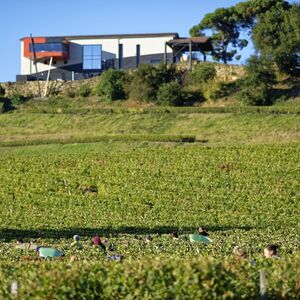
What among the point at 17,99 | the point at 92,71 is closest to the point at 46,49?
the point at 92,71

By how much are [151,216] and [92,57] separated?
54868mm

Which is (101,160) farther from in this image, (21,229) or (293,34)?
(293,34)

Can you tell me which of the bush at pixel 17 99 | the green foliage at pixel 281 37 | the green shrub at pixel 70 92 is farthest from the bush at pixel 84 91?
the green foliage at pixel 281 37

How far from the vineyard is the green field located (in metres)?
0.03

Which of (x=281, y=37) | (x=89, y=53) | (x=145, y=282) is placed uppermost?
(x=281, y=37)

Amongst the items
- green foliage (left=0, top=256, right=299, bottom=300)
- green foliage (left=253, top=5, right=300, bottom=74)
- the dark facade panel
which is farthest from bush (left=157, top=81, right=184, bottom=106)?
green foliage (left=0, top=256, right=299, bottom=300)

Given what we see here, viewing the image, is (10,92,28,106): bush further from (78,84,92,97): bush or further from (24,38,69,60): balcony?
(24,38,69,60): balcony

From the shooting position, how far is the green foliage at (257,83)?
68312 millimetres

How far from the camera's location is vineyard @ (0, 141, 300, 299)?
11.6 meters

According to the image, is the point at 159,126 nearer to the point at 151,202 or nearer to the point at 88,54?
the point at 151,202

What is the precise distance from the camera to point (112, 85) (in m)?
75.3

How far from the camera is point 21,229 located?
32.9 meters

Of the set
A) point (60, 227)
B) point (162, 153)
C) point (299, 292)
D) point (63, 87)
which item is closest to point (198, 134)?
point (162, 153)

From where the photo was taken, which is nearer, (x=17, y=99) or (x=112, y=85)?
(x=112, y=85)
